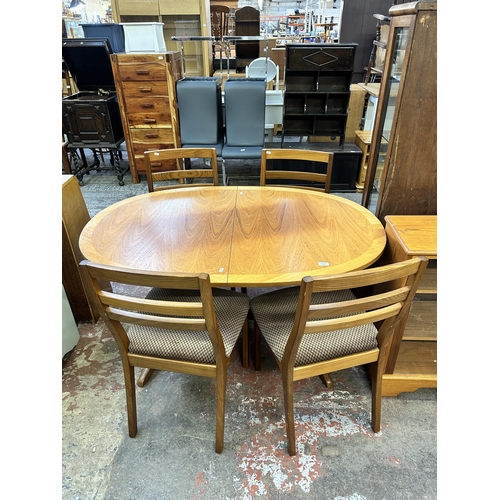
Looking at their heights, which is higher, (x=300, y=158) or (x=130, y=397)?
(x=300, y=158)

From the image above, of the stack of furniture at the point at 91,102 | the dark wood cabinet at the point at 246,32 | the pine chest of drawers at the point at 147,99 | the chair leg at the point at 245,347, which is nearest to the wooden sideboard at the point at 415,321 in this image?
the chair leg at the point at 245,347

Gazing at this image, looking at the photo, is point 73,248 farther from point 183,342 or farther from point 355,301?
point 355,301

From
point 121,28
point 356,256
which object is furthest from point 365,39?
point 356,256

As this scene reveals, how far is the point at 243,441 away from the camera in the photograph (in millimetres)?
1383

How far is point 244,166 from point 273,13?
737cm

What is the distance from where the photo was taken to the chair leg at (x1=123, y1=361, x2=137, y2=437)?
128cm

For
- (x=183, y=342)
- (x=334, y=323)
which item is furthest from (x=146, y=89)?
(x=334, y=323)

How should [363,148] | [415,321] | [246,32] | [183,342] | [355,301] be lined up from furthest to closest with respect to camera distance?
1. [246,32]
2. [363,148]
3. [415,321]
4. [183,342]
5. [355,301]

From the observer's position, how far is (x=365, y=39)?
5.41 m

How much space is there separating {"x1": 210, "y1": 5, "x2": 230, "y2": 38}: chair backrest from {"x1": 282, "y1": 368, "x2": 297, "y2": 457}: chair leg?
6.77 m

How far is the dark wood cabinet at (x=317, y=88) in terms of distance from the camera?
10.1ft

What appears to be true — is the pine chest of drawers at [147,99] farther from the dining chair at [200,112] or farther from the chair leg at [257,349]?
the chair leg at [257,349]

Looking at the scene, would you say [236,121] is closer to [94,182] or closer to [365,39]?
[94,182]

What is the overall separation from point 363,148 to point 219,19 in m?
5.40
